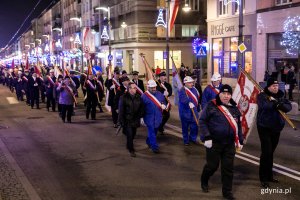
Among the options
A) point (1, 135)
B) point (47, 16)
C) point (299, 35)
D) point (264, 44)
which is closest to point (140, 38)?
point (264, 44)

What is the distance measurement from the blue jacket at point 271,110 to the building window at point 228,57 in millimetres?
22521

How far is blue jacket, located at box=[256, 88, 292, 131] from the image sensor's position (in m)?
7.20

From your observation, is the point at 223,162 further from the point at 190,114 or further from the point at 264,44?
the point at 264,44

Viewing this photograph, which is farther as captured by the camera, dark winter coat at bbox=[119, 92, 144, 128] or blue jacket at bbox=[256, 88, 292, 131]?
dark winter coat at bbox=[119, 92, 144, 128]

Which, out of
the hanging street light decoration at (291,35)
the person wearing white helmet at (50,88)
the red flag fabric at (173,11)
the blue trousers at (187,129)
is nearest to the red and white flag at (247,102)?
the blue trousers at (187,129)

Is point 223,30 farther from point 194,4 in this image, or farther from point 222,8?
point 194,4

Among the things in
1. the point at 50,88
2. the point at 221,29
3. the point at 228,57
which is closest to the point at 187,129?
the point at 50,88

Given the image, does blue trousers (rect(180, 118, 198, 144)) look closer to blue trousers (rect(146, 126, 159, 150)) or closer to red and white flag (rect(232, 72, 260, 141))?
blue trousers (rect(146, 126, 159, 150))

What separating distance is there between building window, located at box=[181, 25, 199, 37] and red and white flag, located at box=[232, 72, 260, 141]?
42884 mm

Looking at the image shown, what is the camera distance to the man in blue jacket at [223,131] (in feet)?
21.7

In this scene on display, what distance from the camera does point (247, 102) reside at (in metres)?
9.70

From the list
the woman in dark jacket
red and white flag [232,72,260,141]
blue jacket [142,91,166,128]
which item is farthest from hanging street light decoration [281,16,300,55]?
the woman in dark jacket

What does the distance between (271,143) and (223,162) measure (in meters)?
1.14

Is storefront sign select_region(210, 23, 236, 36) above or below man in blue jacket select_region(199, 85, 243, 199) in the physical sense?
above
